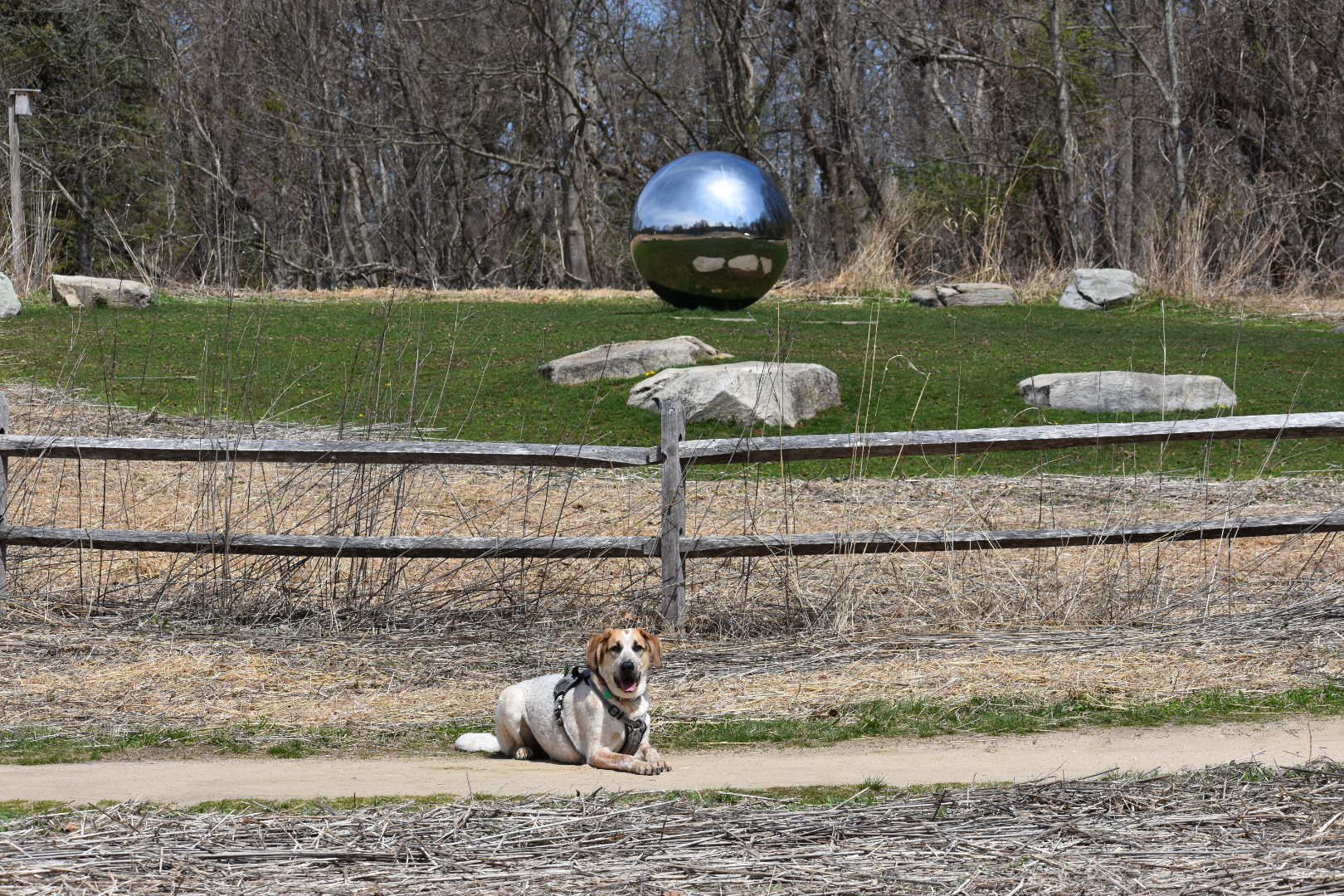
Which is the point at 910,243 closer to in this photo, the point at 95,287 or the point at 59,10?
the point at 95,287

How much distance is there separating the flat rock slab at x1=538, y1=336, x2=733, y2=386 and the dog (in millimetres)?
7327

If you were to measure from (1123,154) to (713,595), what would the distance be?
23114 millimetres

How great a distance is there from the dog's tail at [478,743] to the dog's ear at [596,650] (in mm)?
530

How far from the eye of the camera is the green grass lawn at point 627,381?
10836 millimetres

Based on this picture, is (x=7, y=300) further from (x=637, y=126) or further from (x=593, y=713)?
(x=637, y=126)

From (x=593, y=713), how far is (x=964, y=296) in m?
15.3

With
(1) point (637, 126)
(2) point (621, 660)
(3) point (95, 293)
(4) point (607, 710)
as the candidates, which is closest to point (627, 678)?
(2) point (621, 660)

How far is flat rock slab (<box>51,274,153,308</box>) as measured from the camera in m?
17.6

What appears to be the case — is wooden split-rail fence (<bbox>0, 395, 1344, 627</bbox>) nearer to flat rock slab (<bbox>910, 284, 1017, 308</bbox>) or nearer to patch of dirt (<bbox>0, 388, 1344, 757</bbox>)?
patch of dirt (<bbox>0, 388, 1344, 757</bbox>)

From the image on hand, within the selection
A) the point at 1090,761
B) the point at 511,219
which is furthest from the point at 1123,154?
the point at 1090,761

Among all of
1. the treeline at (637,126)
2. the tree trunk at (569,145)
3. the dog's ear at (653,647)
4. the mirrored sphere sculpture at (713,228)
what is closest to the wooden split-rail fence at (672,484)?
the dog's ear at (653,647)

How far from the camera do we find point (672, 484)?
726 centimetres

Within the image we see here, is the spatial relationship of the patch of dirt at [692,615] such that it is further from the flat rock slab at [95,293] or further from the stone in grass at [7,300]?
the flat rock slab at [95,293]

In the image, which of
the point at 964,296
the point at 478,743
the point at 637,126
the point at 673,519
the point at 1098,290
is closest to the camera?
the point at 478,743
